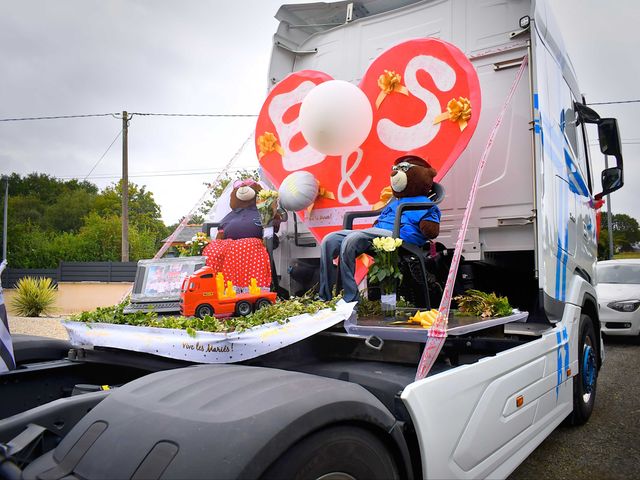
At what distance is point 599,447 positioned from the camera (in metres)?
3.40

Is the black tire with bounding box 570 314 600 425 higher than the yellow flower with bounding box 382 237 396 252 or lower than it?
lower

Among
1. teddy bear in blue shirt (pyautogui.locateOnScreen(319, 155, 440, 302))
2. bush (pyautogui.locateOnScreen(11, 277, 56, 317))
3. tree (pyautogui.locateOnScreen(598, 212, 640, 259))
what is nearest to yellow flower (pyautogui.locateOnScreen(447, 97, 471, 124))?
teddy bear in blue shirt (pyautogui.locateOnScreen(319, 155, 440, 302))

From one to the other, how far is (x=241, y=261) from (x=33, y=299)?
40.1ft

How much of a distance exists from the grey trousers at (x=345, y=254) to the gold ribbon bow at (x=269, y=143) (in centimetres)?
166

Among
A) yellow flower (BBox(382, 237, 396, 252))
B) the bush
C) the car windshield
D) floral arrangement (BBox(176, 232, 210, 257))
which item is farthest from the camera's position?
the bush

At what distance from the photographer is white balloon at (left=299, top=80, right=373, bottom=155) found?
4.05 m

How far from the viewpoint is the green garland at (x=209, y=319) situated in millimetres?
2215

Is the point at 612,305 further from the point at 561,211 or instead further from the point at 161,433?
the point at 161,433

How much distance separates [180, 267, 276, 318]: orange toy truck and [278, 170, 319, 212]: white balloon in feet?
3.36

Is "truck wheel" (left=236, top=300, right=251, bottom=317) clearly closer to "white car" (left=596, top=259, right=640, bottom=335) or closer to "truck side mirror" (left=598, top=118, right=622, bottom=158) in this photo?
"truck side mirror" (left=598, top=118, right=622, bottom=158)

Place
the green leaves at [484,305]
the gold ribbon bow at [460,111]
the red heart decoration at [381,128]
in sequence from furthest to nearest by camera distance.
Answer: the red heart decoration at [381,128], the gold ribbon bow at [460,111], the green leaves at [484,305]

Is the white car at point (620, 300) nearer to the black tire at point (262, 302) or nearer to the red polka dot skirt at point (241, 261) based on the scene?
the red polka dot skirt at point (241, 261)

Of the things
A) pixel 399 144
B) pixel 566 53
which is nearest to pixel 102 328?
pixel 399 144

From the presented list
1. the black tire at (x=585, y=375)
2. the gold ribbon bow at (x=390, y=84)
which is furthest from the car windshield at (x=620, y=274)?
the gold ribbon bow at (x=390, y=84)
